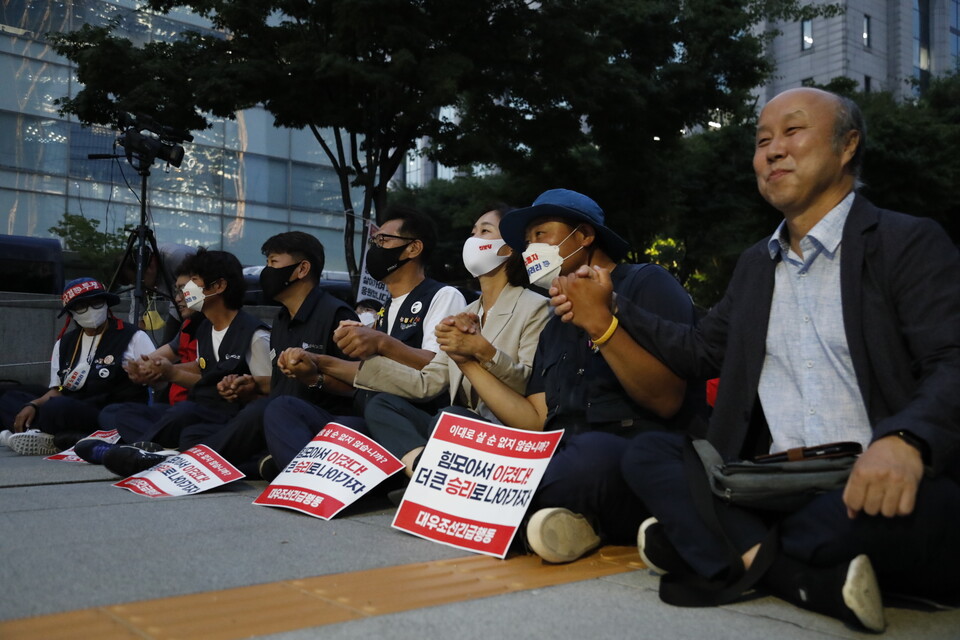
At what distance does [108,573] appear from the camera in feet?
9.95

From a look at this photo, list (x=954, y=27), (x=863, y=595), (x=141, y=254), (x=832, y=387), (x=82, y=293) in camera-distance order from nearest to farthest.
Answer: (x=863, y=595)
(x=832, y=387)
(x=82, y=293)
(x=141, y=254)
(x=954, y=27)

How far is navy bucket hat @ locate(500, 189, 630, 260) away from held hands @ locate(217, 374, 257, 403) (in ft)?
7.94

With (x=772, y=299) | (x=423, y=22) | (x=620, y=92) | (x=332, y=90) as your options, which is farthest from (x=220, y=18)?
(x=772, y=299)

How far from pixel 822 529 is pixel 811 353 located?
54 cm

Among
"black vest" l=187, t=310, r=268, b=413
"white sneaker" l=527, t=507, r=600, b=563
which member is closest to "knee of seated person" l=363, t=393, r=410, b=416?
"white sneaker" l=527, t=507, r=600, b=563

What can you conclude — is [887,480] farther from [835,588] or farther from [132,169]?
[132,169]

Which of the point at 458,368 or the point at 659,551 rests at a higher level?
the point at 458,368

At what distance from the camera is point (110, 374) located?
7395 mm

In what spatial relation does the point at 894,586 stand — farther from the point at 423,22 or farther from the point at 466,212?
the point at 466,212

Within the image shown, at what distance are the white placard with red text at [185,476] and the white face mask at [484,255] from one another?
5.31 ft

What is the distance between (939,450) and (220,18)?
38.0 feet

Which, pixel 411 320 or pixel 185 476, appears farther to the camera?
pixel 411 320

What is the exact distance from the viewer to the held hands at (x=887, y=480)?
7.57 ft

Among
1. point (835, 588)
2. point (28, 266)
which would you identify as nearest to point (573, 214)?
point (835, 588)
